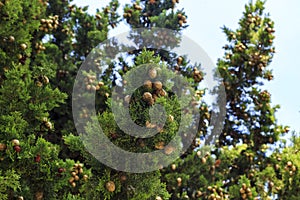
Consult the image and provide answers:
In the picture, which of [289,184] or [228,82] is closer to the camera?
[289,184]

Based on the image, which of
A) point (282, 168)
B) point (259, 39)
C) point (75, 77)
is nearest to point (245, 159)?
point (282, 168)

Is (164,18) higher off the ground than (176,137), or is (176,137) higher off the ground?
(164,18)

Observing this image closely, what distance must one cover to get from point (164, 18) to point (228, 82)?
5.54ft

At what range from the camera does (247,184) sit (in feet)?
24.4

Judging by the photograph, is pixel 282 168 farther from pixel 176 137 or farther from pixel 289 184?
pixel 176 137

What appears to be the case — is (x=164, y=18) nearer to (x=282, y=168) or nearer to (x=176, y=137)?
(x=282, y=168)

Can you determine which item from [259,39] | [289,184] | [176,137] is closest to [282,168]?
[289,184]

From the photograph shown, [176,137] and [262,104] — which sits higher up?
[262,104]

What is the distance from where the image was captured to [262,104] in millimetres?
9477

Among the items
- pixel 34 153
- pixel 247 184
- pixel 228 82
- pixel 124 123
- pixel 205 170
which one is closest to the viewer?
pixel 124 123

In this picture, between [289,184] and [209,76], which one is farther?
[209,76]

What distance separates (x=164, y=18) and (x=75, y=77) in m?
1.91

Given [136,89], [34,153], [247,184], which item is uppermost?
[247,184]

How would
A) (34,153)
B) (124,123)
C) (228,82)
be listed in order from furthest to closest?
(228,82)
(34,153)
(124,123)
